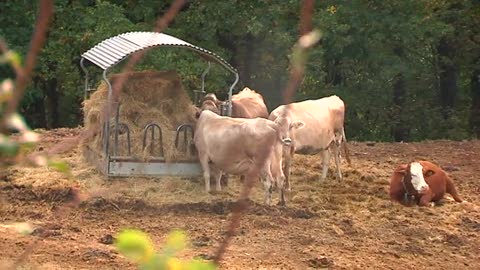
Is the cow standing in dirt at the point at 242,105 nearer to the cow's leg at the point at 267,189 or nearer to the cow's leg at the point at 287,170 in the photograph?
the cow's leg at the point at 287,170

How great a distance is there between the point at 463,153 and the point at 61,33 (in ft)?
27.8

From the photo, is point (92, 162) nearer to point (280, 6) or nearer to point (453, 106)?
point (280, 6)

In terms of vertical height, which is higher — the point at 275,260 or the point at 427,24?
the point at 427,24

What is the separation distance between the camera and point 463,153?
14414mm

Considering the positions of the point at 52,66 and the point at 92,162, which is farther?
the point at 52,66

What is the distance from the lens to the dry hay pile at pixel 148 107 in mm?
10578

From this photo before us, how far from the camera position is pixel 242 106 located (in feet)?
39.6

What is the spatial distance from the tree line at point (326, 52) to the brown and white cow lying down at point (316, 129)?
182 inches

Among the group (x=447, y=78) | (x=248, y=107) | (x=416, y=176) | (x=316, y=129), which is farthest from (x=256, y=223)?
(x=447, y=78)

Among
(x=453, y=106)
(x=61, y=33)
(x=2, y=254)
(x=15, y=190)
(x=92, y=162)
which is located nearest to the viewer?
(x=2, y=254)

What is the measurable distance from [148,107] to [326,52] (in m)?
8.57

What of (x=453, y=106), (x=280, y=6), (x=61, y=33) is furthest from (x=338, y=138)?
(x=453, y=106)

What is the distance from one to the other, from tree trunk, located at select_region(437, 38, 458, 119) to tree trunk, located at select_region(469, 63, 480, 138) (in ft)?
1.43

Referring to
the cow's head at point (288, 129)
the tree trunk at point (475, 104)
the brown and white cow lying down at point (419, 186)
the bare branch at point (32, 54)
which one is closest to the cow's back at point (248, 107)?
the cow's head at point (288, 129)
